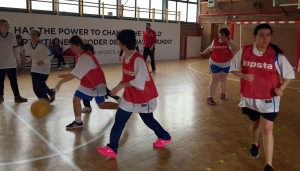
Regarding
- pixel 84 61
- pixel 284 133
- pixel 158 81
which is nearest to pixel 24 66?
pixel 158 81

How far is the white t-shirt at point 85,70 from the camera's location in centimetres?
430

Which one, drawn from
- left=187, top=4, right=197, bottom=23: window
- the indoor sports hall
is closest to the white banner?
the indoor sports hall

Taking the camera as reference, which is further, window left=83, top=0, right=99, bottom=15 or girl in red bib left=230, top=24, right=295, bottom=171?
window left=83, top=0, right=99, bottom=15

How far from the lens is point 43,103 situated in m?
4.54

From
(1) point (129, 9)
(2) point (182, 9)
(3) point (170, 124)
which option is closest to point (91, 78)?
(3) point (170, 124)

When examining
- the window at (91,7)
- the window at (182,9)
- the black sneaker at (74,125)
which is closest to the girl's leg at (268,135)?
the black sneaker at (74,125)

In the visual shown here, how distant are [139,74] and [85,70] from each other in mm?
1367

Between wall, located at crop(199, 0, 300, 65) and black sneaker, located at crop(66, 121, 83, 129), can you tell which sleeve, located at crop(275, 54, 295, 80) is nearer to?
black sneaker, located at crop(66, 121, 83, 129)

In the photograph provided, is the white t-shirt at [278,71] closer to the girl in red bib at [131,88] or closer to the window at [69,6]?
the girl in red bib at [131,88]

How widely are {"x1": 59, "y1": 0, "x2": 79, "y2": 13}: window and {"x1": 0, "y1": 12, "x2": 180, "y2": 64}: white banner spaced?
0.67m

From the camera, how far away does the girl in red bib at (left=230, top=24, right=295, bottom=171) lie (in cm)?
304

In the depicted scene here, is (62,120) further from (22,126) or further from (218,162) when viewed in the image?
(218,162)

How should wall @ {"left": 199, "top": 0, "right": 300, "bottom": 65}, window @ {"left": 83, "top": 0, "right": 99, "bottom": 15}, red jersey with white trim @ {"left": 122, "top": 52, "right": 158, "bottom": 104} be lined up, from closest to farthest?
1. red jersey with white trim @ {"left": 122, "top": 52, "right": 158, "bottom": 104}
2. window @ {"left": 83, "top": 0, "right": 99, "bottom": 15}
3. wall @ {"left": 199, "top": 0, "right": 300, "bottom": 65}

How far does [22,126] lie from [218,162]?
10.2ft
